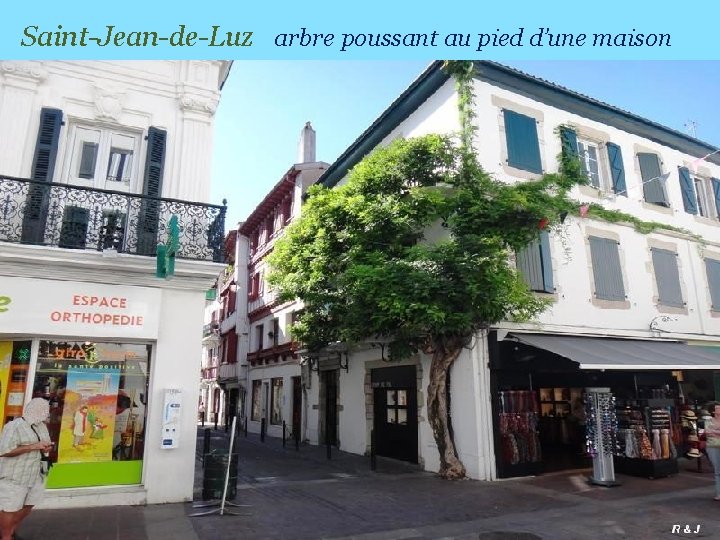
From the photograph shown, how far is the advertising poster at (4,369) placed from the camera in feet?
25.6

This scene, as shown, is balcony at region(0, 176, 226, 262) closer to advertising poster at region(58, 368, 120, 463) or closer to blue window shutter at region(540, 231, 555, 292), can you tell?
advertising poster at region(58, 368, 120, 463)

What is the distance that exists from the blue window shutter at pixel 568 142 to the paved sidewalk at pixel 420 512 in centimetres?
822

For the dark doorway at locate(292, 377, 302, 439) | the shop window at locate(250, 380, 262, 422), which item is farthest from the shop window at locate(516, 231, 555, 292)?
the shop window at locate(250, 380, 262, 422)

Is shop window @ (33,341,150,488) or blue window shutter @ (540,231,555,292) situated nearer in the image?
shop window @ (33,341,150,488)

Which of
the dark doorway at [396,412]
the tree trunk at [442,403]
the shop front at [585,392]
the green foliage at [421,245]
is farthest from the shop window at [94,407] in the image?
the shop front at [585,392]

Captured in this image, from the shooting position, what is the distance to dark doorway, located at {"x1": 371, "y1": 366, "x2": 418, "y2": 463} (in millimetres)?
13336

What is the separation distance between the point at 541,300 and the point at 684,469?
5.41 m

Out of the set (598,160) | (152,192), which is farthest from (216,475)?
(598,160)

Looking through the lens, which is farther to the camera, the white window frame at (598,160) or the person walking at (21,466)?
the white window frame at (598,160)

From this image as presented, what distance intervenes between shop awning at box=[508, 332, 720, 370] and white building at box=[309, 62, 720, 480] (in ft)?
0.20

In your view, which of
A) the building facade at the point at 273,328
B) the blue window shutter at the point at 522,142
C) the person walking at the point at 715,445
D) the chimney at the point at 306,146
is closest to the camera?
the person walking at the point at 715,445

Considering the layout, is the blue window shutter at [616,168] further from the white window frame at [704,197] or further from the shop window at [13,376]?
the shop window at [13,376]

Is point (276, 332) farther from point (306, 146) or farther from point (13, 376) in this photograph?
point (13, 376)

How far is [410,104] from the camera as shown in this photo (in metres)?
14.6
